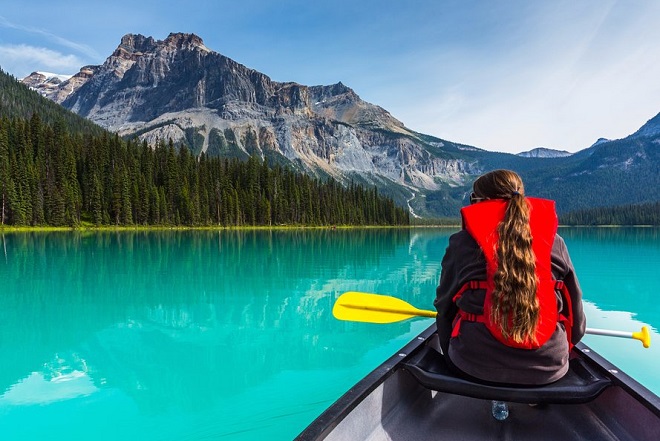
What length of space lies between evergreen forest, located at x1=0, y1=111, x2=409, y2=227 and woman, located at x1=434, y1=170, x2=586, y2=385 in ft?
260

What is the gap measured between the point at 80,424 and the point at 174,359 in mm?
2876

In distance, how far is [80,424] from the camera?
245 inches

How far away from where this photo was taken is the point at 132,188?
8144 cm

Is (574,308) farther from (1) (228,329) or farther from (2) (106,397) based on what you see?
(1) (228,329)

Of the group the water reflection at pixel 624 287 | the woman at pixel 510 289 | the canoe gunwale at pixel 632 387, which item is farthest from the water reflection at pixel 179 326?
the water reflection at pixel 624 287

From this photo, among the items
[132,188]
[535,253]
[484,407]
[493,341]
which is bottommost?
[484,407]

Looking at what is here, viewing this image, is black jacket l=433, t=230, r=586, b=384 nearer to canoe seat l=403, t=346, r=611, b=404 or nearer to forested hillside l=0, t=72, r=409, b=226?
canoe seat l=403, t=346, r=611, b=404

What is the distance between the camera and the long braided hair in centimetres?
342

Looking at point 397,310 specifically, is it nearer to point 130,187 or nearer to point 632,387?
point 632,387

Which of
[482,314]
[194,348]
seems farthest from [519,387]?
[194,348]

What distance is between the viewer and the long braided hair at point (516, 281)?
3422 millimetres

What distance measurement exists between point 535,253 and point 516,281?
0.32m

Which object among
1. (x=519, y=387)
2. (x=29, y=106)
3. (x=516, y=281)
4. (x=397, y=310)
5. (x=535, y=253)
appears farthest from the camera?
(x=29, y=106)

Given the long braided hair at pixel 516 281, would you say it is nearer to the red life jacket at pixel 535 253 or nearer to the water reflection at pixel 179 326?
the red life jacket at pixel 535 253
